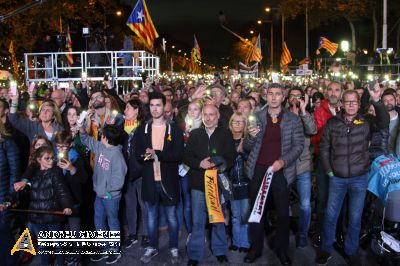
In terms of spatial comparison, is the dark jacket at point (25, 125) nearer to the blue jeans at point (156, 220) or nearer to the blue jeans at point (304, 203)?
the blue jeans at point (156, 220)

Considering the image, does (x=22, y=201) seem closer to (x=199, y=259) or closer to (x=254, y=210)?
(x=199, y=259)

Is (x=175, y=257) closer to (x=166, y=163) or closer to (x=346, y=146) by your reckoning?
(x=166, y=163)

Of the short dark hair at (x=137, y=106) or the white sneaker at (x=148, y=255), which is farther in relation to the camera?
the short dark hair at (x=137, y=106)

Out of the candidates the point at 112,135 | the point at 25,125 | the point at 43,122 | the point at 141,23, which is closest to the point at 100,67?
the point at 141,23

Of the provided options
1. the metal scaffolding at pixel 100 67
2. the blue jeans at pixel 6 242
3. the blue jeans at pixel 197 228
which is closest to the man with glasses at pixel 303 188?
the blue jeans at pixel 197 228

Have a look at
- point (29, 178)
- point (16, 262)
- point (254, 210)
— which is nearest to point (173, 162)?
point (254, 210)

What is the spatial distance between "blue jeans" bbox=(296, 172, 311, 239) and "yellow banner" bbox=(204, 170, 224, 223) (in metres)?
1.31

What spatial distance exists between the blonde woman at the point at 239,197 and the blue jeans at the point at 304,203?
755mm

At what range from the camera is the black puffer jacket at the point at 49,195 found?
19.4 feet

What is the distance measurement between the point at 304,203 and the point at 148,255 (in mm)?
2204

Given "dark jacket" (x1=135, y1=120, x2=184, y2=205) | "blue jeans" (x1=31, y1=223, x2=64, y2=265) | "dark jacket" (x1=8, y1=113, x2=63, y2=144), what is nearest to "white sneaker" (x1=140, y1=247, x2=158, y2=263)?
"dark jacket" (x1=135, y1=120, x2=184, y2=205)

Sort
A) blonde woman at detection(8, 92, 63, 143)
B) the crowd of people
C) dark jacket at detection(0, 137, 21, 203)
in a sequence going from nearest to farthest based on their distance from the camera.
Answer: dark jacket at detection(0, 137, 21, 203), the crowd of people, blonde woman at detection(8, 92, 63, 143)

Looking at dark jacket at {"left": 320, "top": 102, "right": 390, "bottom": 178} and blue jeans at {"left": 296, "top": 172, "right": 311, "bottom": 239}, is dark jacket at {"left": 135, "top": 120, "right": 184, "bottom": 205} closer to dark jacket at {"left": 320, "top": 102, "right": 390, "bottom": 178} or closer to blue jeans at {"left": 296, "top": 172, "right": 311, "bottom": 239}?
blue jeans at {"left": 296, "top": 172, "right": 311, "bottom": 239}

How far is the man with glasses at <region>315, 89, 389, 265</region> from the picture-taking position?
6254 mm
